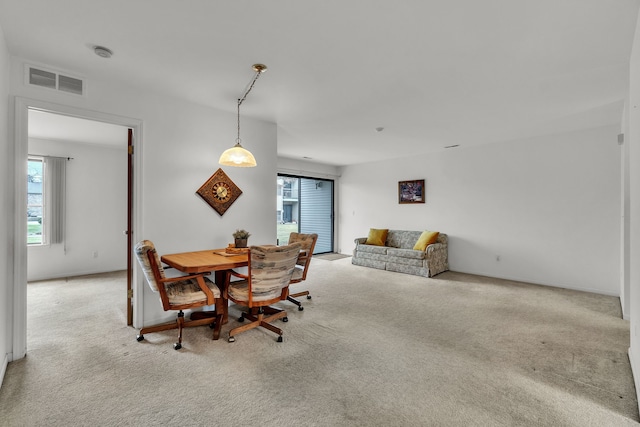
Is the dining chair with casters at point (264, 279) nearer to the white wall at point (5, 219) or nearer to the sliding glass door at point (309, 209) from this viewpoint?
the white wall at point (5, 219)

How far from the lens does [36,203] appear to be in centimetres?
527

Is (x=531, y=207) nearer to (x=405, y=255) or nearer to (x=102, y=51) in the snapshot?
(x=405, y=255)

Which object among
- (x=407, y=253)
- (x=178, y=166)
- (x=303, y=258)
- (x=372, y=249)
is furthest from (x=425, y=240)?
(x=178, y=166)

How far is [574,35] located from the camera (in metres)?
2.16

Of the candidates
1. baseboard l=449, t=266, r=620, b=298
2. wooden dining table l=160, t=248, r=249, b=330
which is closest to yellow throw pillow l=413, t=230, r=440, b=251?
baseboard l=449, t=266, r=620, b=298

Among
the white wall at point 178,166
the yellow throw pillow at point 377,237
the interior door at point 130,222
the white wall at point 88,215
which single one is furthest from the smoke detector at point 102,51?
the yellow throw pillow at point 377,237

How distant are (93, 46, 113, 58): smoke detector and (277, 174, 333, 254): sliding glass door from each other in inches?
223

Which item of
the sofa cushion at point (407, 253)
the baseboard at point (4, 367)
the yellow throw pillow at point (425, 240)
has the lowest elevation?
the baseboard at point (4, 367)

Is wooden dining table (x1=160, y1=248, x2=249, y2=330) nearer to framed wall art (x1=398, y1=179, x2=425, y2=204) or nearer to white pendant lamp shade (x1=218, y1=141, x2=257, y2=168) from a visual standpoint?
white pendant lamp shade (x1=218, y1=141, x2=257, y2=168)

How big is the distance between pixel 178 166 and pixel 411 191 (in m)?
4.94

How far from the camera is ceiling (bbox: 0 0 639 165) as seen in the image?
1.90 m

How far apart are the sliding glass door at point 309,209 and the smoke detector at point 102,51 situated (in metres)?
5.67

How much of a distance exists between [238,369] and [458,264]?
5.00 meters

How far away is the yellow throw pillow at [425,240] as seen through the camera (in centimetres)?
587
